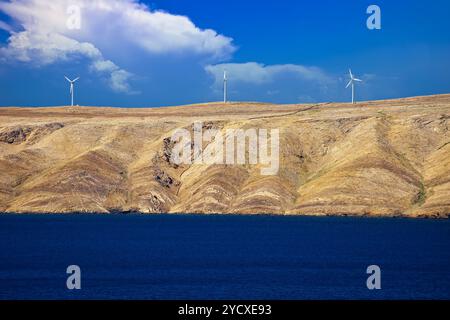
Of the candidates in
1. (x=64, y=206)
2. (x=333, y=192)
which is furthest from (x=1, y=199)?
(x=333, y=192)

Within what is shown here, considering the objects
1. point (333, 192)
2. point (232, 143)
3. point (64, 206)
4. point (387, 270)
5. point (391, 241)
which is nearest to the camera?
point (387, 270)

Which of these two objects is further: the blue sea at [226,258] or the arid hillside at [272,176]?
the arid hillside at [272,176]

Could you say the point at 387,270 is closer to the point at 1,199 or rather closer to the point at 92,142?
the point at 1,199

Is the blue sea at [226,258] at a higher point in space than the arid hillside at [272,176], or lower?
lower

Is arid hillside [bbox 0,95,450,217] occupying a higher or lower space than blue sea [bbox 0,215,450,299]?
higher

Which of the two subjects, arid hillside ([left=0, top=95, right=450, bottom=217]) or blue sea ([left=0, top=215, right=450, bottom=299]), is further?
arid hillside ([left=0, top=95, right=450, bottom=217])
